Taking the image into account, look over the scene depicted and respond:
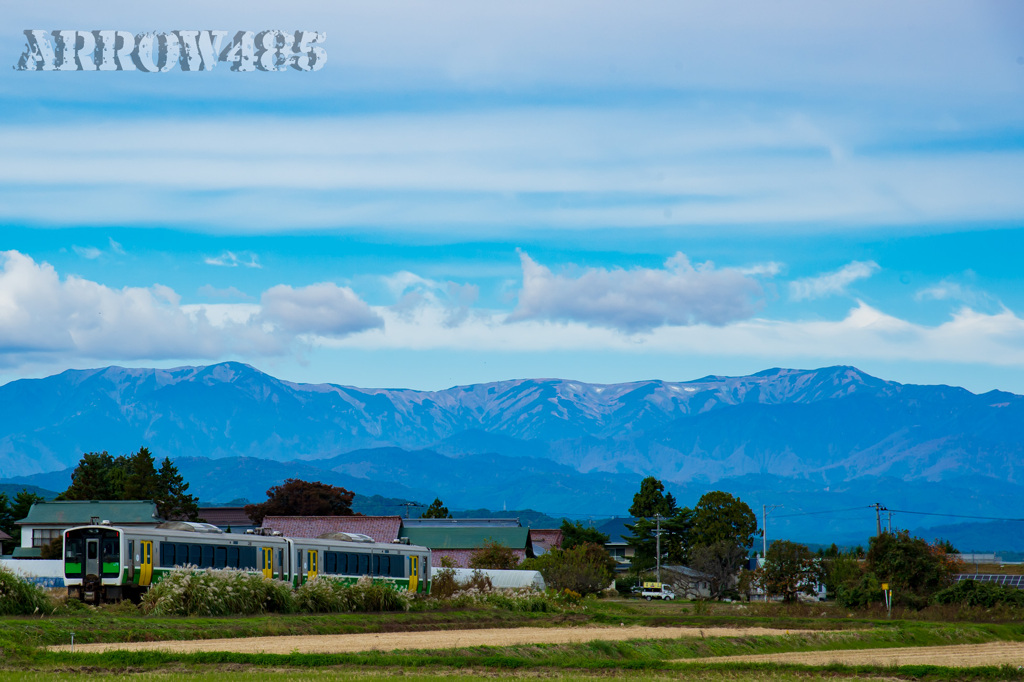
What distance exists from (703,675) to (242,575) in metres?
18.4

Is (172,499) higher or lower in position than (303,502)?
higher

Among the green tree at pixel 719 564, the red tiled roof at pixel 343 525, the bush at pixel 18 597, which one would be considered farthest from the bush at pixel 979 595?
the red tiled roof at pixel 343 525

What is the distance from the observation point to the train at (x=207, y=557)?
40.6 m

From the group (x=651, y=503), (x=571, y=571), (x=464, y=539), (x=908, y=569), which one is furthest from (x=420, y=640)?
(x=651, y=503)

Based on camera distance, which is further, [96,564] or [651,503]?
[651,503]

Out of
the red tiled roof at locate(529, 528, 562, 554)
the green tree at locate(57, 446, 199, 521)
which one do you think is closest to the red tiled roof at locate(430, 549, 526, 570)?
the red tiled roof at locate(529, 528, 562, 554)

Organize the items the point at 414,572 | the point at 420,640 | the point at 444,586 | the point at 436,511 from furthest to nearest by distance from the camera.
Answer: the point at 436,511, the point at 414,572, the point at 444,586, the point at 420,640

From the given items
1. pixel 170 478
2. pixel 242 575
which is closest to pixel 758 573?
pixel 242 575

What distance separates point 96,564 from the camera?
133ft

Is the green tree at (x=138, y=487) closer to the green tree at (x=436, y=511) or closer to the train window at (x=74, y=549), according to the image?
the green tree at (x=436, y=511)

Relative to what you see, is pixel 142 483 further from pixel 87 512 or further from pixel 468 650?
pixel 468 650

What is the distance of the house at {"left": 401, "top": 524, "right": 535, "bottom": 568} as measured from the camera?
294 ft

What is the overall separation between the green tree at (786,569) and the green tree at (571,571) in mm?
10141

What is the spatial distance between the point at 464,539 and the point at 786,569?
30637 mm
